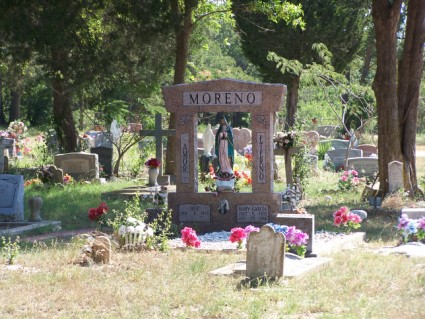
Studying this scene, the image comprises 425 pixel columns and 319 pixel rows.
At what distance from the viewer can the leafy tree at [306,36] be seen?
35.4 meters

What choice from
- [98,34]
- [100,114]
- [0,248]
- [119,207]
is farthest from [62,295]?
[100,114]

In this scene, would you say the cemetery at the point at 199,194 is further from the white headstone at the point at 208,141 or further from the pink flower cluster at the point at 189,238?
the white headstone at the point at 208,141

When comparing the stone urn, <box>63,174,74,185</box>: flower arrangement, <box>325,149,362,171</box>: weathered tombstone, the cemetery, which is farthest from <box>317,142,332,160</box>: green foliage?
the stone urn

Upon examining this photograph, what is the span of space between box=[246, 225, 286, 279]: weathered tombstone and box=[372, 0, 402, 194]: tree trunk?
9.00 m

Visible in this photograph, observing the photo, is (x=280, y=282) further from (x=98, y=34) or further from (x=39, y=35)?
(x=98, y=34)

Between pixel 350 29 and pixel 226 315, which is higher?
pixel 350 29

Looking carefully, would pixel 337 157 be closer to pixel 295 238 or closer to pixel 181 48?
pixel 181 48

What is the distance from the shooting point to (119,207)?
713 inches

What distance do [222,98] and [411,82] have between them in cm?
630

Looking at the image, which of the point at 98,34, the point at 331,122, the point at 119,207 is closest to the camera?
the point at 119,207

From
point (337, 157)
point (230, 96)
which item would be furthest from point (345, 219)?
point (337, 157)

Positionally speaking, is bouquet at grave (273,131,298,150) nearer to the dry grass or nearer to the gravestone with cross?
the gravestone with cross

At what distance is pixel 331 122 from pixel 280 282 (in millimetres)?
41123

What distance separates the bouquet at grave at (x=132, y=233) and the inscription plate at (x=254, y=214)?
2589mm
